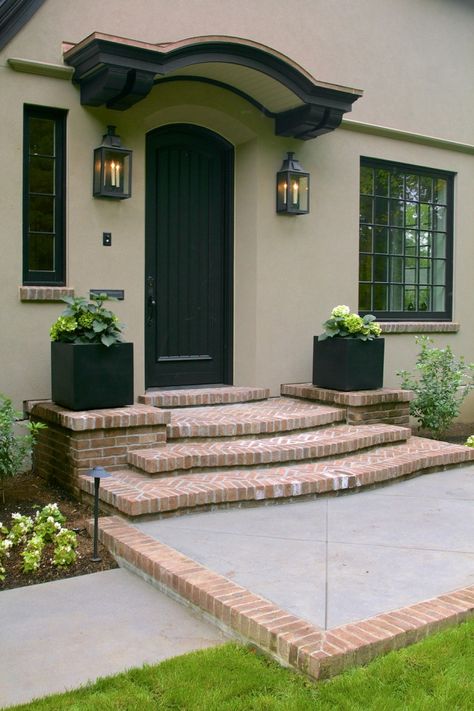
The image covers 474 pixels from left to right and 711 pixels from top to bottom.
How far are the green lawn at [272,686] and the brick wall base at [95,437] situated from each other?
264 cm

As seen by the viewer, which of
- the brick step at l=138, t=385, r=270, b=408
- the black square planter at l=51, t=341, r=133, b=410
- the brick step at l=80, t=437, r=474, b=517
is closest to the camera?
the brick step at l=80, t=437, r=474, b=517

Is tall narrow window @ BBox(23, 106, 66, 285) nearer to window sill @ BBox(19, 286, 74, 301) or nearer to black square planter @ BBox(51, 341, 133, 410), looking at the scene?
window sill @ BBox(19, 286, 74, 301)

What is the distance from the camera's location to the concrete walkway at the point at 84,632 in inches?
124

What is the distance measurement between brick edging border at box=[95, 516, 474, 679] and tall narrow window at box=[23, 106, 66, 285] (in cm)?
346

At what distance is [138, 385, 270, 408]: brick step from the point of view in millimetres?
7203

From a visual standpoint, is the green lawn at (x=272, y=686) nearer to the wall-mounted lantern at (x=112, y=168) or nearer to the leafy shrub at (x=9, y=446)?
the leafy shrub at (x=9, y=446)

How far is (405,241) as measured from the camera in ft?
31.5

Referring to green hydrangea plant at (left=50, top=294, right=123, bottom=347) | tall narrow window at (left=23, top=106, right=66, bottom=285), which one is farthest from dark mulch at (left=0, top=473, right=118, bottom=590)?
tall narrow window at (left=23, top=106, right=66, bottom=285)

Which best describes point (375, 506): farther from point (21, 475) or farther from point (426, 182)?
point (426, 182)

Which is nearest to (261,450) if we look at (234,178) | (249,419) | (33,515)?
(249,419)

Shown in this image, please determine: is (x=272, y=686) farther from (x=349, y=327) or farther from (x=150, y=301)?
(x=150, y=301)

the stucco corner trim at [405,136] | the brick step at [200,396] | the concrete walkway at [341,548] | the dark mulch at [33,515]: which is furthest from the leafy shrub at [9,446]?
the stucco corner trim at [405,136]

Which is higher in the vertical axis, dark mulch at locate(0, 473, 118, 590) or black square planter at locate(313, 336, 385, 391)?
black square planter at locate(313, 336, 385, 391)

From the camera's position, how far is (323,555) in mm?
4500
